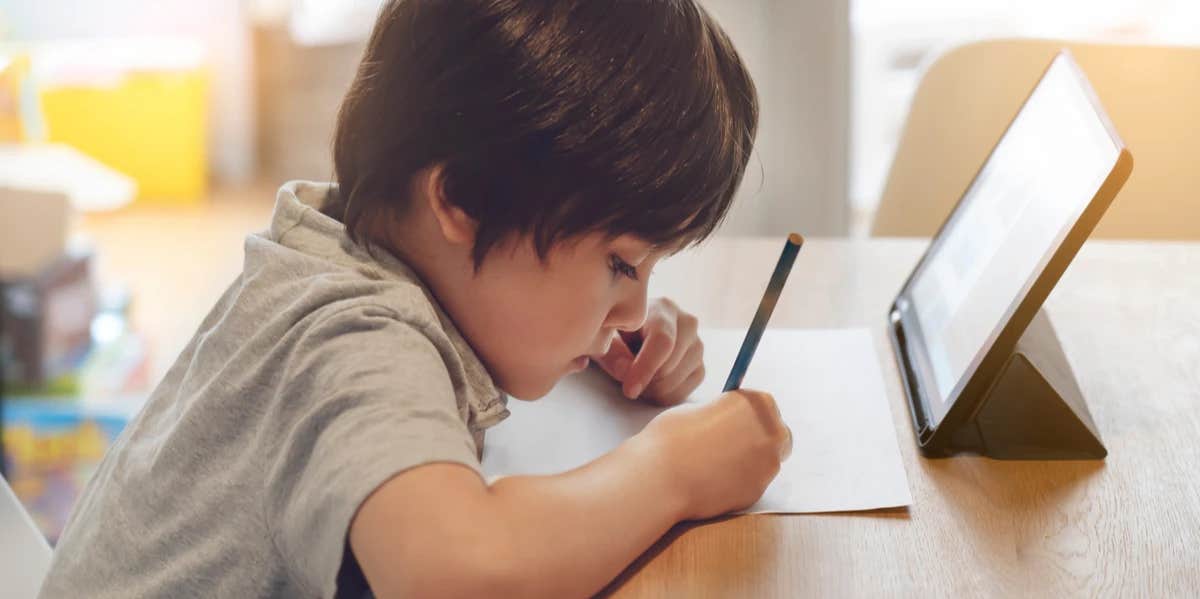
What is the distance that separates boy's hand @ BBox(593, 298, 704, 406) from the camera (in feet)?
2.71

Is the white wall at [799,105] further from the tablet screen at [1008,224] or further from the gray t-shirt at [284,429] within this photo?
the gray t-shirt at [284,429]

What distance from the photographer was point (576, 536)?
1.90 ft

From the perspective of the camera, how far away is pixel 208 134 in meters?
3.08

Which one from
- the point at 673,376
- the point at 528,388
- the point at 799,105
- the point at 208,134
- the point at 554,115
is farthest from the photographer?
the point at 208,134

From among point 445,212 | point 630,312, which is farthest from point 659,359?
point 445,212

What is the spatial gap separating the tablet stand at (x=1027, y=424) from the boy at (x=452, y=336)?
13cm

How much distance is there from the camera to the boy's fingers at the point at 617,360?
853 millimetres

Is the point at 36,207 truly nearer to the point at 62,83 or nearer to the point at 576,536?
the point at 62,83

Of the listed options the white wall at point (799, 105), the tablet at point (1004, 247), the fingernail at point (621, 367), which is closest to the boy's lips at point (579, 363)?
the fingernail at point (621, 367)

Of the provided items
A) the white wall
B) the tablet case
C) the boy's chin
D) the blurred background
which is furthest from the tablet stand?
the white wall

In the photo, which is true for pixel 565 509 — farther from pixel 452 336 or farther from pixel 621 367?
pixel 621 367

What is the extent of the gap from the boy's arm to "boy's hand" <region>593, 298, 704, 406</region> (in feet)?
0.41

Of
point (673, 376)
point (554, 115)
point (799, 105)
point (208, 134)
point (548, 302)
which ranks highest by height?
point (554, 115)

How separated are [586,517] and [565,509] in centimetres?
1
